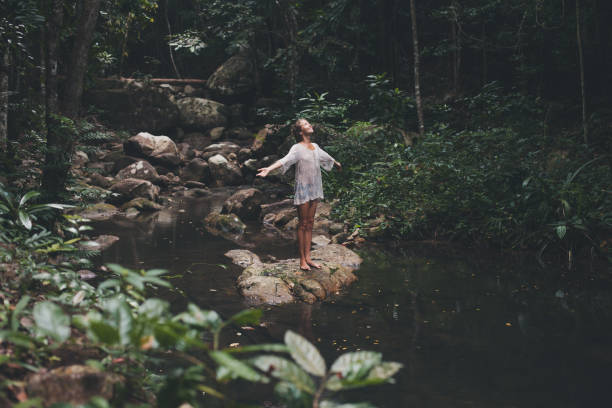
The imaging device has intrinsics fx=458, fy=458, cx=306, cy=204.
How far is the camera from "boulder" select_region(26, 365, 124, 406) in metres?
1.43

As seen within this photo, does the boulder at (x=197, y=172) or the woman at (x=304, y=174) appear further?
the boulder at (x=197, y=172)

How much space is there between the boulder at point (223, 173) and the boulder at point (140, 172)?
2.07 m

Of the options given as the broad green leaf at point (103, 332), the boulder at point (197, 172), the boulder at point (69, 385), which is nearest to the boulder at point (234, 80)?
the boulder at point (197, 172)

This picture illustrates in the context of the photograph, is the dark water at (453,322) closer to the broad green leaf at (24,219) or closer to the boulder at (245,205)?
the broad green leaf at (24,219)

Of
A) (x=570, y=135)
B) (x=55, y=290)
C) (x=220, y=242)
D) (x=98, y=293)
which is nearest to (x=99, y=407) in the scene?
(x=98, y=293)

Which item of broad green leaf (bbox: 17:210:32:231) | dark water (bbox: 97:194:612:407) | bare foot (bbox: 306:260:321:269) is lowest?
dark water (bbox: 97:194:612:407)

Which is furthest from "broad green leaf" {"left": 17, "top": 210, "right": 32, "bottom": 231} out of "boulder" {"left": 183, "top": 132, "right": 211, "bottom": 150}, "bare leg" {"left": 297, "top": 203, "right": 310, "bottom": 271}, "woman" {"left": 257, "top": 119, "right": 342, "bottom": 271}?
"boulder" {"left": 183, "top": 132, "right": 211, "bottom": 150}

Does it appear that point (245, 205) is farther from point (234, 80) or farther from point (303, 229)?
point (234, 80)

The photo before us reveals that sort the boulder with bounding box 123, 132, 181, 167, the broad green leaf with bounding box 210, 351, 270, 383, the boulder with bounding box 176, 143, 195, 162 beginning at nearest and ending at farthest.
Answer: the broad green leaf with bounding box 210, 351, 270, 383
the boulder with bounding box 123, 132, 181, 167
the boulder with bounding box 176, 143, 195, 162

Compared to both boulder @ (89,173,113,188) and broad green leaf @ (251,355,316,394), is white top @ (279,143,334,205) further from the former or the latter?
boulder @ (89,173,113,188)

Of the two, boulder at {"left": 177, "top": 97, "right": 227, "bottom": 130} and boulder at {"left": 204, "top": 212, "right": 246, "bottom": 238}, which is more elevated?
boulder at {"left": 177, "top": 97, "right": 227, "bottom": 130}

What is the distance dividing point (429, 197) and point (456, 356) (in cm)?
470

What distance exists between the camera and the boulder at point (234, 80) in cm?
2053

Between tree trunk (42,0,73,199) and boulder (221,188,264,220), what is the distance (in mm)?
5318
